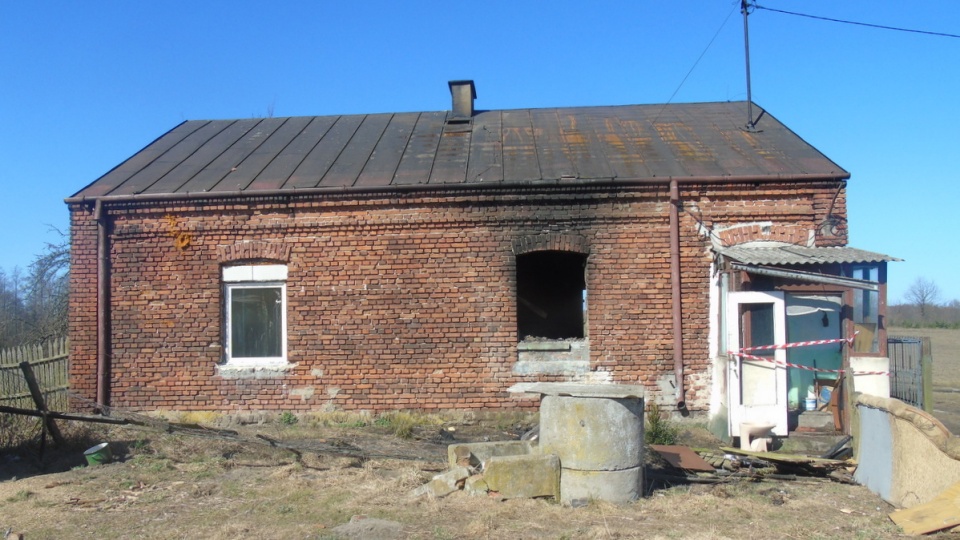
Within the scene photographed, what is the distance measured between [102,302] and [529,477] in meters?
7.76

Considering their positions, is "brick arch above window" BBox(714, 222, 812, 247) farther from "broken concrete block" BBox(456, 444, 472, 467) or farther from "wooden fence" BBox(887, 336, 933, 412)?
"broken concrete block" BBox(456, 444, 472, 467)

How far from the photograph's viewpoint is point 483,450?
7.52 m

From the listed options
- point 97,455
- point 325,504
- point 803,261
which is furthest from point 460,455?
point 803,261

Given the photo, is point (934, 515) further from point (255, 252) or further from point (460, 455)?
point (255, 252)

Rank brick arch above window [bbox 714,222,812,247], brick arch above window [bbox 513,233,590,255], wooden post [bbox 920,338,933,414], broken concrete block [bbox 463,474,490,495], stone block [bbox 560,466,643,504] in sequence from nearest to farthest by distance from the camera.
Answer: stone block [bbox 560,466,643,504]
broken concrete block [bbox 463,474,490,495]
wooden post [bbox 920,338,933,414]
brick arch above window [bbox 714,222,812,247]
brick arch above window [bbox 513,233,590,255]

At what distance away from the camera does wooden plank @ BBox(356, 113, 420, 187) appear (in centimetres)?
1156

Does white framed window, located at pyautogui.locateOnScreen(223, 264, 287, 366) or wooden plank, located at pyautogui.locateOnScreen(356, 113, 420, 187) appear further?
wooden plank, located at pyautogui.locateOnScreen(356, 113, 420, 187)

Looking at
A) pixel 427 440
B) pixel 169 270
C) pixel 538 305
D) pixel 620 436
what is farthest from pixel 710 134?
pixel 169 270

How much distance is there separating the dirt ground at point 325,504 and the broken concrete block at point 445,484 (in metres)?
0.10

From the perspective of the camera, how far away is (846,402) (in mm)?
9234

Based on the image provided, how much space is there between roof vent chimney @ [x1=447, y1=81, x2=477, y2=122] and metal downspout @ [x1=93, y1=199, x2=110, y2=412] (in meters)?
6.51

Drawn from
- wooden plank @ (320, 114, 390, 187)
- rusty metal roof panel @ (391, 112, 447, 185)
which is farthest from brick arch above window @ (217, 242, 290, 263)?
rusty metal roof panel @ (391, 112, 447, 185)

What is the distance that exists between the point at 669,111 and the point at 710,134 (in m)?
1.88

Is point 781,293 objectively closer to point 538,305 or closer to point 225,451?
point 538,305
